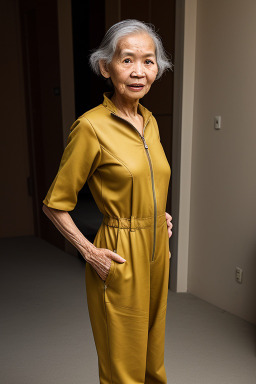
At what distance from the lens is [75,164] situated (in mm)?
1187

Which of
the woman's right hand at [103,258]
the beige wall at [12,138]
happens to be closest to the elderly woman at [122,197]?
the woman's right hand at [103,258]

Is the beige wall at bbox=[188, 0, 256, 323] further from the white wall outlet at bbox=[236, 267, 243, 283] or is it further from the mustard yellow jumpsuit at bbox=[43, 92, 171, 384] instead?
the mustard yellow jumpsuit at bbox=[43, 92, 171, 384]

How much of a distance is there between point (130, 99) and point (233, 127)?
4.99 feet

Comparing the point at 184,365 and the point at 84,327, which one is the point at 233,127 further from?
the point at 84,327

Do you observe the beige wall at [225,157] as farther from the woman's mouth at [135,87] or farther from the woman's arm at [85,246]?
the woman's arm at [85,246]

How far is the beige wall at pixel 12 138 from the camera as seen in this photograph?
4473mm

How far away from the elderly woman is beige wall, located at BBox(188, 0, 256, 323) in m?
1.35

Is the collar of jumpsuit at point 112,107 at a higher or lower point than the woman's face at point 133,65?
lower

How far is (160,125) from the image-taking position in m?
3.08

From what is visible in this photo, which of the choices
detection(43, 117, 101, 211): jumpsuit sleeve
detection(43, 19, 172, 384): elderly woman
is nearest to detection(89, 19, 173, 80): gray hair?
detection(43, 19, 172, 384): elderly woman

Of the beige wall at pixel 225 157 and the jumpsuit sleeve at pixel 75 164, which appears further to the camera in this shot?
the beige wall at pixel 225 157

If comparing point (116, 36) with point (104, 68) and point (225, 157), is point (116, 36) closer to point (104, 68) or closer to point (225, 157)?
point (104, 68)

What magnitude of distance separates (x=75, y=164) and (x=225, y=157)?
68.5 inches

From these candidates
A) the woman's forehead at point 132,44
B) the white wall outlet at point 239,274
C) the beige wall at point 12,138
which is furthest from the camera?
the beige wall at point 12,138
